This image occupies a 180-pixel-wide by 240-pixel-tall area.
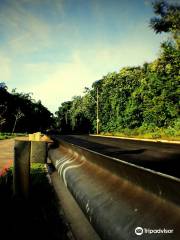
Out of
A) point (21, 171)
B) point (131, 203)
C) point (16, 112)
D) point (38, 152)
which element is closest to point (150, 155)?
point (38, 152)

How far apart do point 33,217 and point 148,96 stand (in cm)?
3533

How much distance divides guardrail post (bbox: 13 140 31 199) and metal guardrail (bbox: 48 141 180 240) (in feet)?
5.50

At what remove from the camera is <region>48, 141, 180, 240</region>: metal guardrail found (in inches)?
57.6

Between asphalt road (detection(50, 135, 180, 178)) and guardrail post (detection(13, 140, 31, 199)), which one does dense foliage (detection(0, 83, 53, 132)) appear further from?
guardrail post (detection(13, 140, 31, 199))

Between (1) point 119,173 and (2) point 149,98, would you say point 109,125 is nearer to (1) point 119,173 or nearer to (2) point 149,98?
(2) point 149,98

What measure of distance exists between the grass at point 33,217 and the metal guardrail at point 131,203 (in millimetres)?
694

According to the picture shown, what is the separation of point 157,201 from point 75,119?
73.4 meters

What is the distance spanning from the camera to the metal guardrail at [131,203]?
146 cm

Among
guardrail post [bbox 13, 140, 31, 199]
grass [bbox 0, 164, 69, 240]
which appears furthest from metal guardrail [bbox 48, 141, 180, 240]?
guardrail post [bbox 13, 140, 31, 199]

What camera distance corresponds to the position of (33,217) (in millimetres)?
3822

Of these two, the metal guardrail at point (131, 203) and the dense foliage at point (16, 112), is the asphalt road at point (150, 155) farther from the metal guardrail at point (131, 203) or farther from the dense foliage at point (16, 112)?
the dense foliage at point (16, 112)

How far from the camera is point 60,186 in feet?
19.0

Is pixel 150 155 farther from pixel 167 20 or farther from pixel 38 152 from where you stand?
pixel 167 20

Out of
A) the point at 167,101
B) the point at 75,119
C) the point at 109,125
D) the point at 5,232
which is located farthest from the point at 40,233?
the point at 75,119
